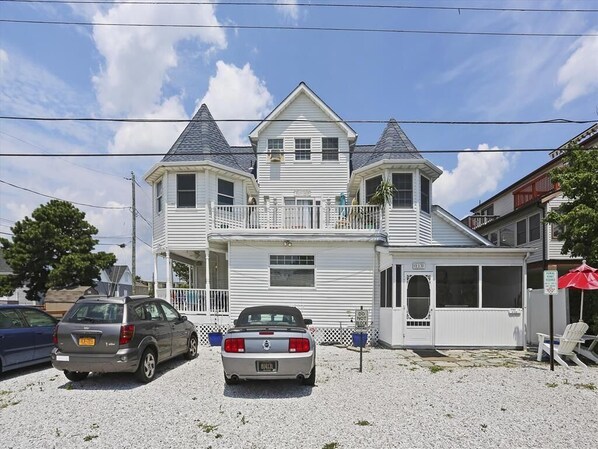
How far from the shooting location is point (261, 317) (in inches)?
313

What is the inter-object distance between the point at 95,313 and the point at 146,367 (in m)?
1.44

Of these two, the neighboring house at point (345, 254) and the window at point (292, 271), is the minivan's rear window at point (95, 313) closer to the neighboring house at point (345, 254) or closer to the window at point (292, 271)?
the neighboring house at point (345, 254)

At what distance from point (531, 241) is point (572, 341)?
13255 mm

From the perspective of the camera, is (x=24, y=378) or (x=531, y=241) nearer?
(x=24, y=378)

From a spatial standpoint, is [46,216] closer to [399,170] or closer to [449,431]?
[399,170]

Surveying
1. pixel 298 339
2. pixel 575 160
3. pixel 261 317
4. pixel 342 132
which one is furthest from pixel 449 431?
pixel 342 132

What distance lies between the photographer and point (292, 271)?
1390cm

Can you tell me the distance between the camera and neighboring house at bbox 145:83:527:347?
1203 centimetres

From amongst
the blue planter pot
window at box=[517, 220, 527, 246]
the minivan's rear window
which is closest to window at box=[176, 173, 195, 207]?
the blue planter pot

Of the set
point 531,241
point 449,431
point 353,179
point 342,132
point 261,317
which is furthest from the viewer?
point 531,241

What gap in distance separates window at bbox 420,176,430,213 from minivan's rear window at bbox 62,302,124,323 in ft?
37.1

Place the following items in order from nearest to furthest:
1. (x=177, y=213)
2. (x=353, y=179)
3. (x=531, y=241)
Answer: (x=177, y=213)
(x=353, y=179)
(x=531, y=241)

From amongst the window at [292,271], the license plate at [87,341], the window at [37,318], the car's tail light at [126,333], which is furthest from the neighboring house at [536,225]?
the window at [37,318]

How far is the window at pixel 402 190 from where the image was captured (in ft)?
→ 48.0
